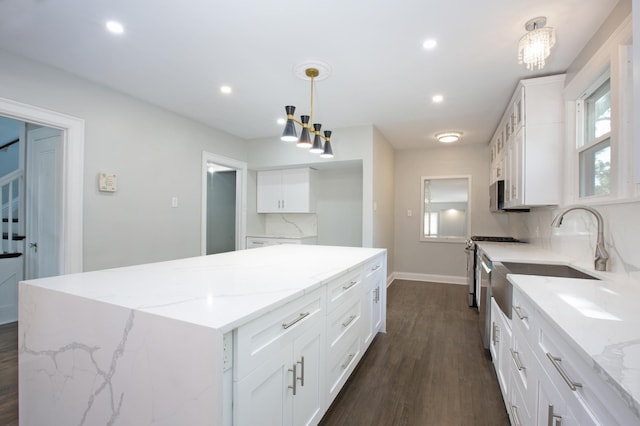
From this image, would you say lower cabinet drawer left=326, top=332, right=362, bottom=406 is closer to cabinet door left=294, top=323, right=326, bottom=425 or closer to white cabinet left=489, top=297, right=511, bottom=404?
cabinet door left=294, top=323, right=326, bottom=425

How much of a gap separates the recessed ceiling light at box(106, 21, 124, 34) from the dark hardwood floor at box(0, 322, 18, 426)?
8.23ft

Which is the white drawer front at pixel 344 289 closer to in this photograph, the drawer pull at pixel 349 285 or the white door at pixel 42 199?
the drawer pull at pixel 349 285

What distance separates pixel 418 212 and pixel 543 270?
3382 millimetres

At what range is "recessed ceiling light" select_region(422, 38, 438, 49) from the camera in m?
2.06

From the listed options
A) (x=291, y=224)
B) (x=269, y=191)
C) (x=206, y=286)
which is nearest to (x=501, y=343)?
(x=206, y=286)

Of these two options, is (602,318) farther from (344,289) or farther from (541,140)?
(541,140)

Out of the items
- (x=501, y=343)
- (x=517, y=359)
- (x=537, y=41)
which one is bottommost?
(x=501, y=343)

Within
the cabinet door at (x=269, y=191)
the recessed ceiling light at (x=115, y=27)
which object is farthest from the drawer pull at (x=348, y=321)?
the cabinet door at (x=269, y=191)

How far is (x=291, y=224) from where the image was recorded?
534 cm

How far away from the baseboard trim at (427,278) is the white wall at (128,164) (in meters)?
3.52

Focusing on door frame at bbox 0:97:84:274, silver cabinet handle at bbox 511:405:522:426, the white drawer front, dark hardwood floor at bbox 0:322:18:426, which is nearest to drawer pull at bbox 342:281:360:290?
the white drawer front

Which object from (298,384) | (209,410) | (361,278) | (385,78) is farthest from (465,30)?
(209,410)

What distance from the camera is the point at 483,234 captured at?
4949 mm

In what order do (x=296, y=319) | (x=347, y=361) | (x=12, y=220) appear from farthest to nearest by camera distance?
(x=12, y=220)
(x=347, y=361)
(x=296, y=319)
